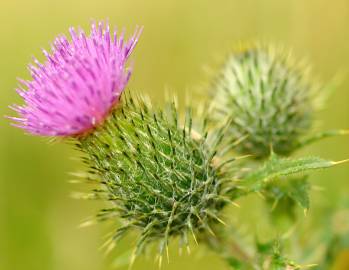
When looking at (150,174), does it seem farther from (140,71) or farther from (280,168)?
(140,71)

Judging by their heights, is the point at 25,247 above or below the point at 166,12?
below

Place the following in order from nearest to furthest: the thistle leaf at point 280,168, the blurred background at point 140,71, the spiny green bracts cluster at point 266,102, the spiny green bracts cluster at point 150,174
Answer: the thistle leaf at point 280,168, the spiny green bracts cluster at point 150,174, the spiny green bracts cluster at point 266,102, the blurred background at point 140,71

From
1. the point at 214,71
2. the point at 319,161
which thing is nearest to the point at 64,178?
the point at 214,71

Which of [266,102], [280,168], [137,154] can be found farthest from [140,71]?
[280,168]

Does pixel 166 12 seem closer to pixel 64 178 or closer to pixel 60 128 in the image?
pixel 64 178

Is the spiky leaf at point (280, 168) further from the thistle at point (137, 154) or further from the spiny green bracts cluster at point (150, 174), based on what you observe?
the spiny green bracts cluster at point (150, 174)

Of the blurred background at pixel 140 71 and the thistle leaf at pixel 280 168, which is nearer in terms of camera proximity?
the thistle leaf at pixel 280 168

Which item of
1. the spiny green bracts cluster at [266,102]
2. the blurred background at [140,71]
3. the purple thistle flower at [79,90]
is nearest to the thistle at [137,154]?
the purple thistle flower at [79,90]

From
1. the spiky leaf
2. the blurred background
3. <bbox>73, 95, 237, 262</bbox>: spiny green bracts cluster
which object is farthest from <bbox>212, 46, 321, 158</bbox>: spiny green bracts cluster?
<bbox>73, 95, 237, 262</bbox>: spiny green bracts cluster
